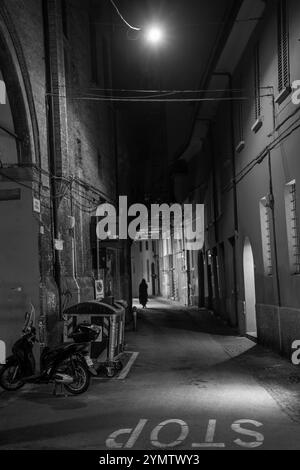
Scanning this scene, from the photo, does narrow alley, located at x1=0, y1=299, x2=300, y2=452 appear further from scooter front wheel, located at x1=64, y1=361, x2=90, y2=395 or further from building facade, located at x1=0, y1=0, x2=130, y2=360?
building facade, located at x1=0, y1=0, x2=130, y2=360

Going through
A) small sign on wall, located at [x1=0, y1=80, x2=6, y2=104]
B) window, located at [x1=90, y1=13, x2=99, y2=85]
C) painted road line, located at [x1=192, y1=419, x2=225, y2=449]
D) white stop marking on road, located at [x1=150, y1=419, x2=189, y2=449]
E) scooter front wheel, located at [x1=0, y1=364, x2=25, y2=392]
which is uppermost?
window, located at [x1=90, y1=13, x2=99, y2=85]

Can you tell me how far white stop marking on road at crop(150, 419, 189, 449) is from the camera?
6.56 metres

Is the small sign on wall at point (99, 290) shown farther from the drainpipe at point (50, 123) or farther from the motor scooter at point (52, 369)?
the motor scooter at point (52, 369)

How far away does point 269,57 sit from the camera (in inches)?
559

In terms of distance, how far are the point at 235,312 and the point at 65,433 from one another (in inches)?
557

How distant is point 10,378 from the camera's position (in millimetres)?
10391

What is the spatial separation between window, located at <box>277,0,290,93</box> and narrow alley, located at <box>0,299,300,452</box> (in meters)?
6.19

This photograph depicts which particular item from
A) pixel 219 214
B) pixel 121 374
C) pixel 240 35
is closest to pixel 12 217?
pixel 121 374

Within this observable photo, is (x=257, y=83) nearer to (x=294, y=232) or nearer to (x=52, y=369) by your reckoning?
(x=294, y=232)

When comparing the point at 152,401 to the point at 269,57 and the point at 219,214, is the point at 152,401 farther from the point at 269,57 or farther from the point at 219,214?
the point at 219,214

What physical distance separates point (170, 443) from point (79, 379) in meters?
3.66

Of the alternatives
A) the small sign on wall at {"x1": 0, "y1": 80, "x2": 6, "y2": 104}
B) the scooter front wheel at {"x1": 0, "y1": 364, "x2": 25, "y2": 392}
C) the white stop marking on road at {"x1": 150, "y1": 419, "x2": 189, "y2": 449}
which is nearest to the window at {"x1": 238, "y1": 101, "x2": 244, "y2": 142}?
the small sign on wall at {"x1": 0, "y1": 80, "x2": 6, "y2": 104}

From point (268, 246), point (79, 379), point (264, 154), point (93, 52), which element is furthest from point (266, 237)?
point (93, 52)

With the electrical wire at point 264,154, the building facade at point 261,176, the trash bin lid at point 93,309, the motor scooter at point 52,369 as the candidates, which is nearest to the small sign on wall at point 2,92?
the trash bin lid at point 93,309
